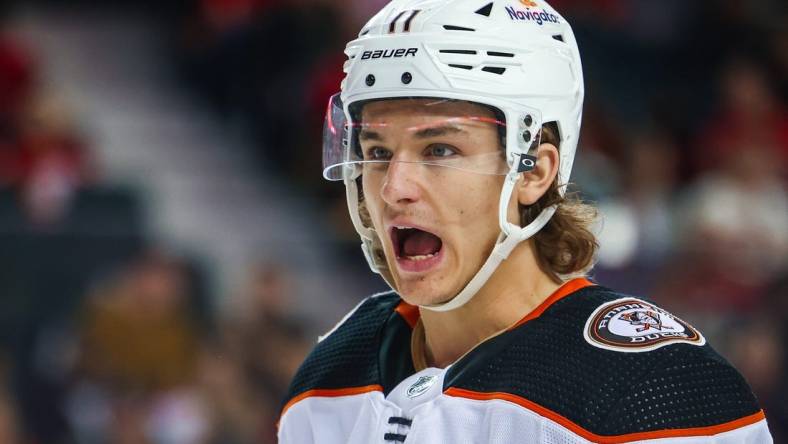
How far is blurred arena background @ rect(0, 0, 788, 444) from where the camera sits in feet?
14.6

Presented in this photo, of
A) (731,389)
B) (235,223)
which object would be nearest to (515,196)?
(731,389)

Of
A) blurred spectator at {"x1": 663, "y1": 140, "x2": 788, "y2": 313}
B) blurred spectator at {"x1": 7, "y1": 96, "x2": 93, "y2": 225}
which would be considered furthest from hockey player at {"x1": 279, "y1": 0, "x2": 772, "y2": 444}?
blurred spectator at {"x1": 7, "y1": 96, "x2": 93, "y2": 225}

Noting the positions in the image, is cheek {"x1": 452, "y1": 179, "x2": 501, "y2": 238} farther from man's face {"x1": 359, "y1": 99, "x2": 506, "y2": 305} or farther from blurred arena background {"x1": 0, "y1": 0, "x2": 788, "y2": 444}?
blurred arena background {"x1": 0, "y1": 0, "x2": 788, "y2": 444}

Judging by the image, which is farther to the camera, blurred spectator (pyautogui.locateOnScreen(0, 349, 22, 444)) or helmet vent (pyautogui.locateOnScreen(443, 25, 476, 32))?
blurred spectator (pyautogui.locateOnScreen(0, 349, 22, 444))

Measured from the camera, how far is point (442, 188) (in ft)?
6.40

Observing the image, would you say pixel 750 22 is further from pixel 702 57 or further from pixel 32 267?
pixel 32 267

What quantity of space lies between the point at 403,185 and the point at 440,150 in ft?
0.27

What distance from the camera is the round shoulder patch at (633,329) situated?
1831mm

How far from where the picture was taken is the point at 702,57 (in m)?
6.26

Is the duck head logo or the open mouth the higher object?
the open mouth

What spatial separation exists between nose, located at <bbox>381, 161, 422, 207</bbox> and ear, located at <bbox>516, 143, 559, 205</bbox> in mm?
173

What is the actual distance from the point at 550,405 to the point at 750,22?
478 centimetres

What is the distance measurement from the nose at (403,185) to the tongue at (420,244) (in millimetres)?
84

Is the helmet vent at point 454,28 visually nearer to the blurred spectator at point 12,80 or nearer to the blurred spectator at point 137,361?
the blurred spectator at point 137,361
